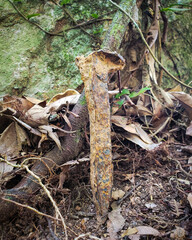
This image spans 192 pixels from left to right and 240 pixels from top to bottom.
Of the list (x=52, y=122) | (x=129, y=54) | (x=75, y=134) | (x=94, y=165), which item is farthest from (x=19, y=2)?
(x=94, y=165)

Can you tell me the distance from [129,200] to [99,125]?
0.41m

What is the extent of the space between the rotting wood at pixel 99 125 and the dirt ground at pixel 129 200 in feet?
0.38

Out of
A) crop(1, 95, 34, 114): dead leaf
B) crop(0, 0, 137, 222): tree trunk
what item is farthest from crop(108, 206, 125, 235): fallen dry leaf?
crop(1, 95, 34, 114): dead leaf

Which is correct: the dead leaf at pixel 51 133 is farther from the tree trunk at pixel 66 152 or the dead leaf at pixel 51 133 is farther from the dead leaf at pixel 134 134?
the dead leaf at pixel 134 134

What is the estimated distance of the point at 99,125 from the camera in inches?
34.8

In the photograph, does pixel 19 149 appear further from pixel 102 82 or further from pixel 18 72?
pixel 18 72

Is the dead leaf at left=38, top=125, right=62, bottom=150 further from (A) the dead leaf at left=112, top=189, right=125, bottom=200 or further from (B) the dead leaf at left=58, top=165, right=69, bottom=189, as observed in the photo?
(A) the dead leaf at left=112, top=189, right=125, bottom=200

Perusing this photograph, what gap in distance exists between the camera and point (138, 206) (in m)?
0.91

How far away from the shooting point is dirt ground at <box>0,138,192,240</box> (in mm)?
823

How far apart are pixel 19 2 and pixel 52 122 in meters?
1.15

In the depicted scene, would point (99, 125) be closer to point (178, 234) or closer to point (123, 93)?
point (123, 93)

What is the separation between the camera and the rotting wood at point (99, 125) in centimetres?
86

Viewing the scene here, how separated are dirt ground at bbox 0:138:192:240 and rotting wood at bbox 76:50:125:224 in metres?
0.12

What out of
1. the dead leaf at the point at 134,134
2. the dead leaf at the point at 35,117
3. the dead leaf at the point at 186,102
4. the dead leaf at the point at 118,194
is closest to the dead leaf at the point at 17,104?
the dead leaf at the point at 35,117
